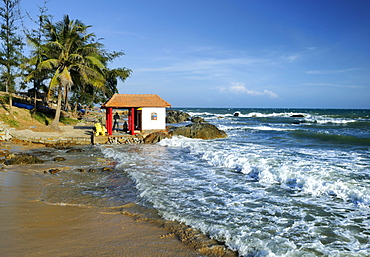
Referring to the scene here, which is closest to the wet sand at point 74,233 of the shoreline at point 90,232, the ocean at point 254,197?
the shoreline at point 90,232

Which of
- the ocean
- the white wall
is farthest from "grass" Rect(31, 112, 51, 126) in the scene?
the ocean

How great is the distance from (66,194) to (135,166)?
4.64 meters

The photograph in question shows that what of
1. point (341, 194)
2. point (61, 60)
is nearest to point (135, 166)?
point (341, 194)

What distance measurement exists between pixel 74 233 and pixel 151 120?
57.7 ft

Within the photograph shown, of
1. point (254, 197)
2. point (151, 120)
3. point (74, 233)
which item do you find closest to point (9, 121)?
point (151, 120)

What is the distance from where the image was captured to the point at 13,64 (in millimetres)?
22500

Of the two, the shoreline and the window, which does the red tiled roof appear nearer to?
the window

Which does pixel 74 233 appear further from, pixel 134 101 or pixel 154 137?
pixel 134 101

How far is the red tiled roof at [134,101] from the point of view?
71.6ft

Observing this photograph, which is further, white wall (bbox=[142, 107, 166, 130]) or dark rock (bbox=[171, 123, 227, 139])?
dark rock (bbox=[171, 123, 227, 139])

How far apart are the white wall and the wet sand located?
50.3 feet

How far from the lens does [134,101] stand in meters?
22.6

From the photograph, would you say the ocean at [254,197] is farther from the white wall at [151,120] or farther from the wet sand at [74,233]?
the white wall at [151,120]

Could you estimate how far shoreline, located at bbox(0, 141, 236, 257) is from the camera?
4.85 metres
